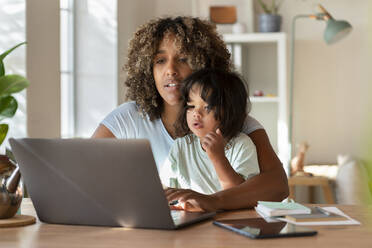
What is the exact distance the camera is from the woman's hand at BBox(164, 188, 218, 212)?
1.12 m

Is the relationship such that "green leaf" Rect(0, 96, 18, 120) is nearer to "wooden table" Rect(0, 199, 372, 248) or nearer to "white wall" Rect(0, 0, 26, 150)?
"wooden table" Rect(0, 199, 372, 248)

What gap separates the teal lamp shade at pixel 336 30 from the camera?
12.8ft

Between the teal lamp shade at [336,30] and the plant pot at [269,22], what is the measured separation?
51 centimetres

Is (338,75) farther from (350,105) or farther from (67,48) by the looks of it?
(67,48)

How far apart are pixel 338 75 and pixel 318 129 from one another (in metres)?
0.50

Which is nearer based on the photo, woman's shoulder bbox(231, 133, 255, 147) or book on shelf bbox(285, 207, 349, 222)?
book on shelf bbox(285, 207, 349, 222)

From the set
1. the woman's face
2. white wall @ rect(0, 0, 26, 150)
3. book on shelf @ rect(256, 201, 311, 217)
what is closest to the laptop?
book on shelf @ rect(256, 201, 311, 217)

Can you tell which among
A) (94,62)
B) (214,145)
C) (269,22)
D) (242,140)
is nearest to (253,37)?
(269,22)

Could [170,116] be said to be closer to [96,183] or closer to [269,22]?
[96,183]

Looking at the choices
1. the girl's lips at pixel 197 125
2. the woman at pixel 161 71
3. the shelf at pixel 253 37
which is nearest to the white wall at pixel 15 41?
the woman at pixel 161 71

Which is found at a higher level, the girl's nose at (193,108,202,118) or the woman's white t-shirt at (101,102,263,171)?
the girl's nose at (193,108,202,118)

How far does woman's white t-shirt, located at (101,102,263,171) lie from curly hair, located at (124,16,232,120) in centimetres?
3

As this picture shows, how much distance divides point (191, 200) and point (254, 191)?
0.78 ft

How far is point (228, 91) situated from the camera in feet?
5.41
